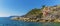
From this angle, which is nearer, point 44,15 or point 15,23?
point 15,23

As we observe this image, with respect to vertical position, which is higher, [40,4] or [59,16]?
[40,4]

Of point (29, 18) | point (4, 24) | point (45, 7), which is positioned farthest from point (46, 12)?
point (4, 24)

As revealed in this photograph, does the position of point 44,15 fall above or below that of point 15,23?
above

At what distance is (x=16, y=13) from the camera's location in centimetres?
374

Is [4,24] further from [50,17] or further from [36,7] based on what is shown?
[50,17]

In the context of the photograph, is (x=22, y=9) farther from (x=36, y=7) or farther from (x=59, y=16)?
(x=59, y=16)

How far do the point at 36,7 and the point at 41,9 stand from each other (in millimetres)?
154

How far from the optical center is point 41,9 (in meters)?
3.88

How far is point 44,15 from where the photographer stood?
3.93 m

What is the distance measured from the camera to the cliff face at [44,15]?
12.6ft

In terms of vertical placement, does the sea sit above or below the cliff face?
below

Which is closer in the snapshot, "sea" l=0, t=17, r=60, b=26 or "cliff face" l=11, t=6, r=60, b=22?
"sea" l=0, t=17, r=60, b=26

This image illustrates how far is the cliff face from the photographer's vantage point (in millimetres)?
3850

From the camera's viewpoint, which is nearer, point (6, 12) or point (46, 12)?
point (6, 12)
